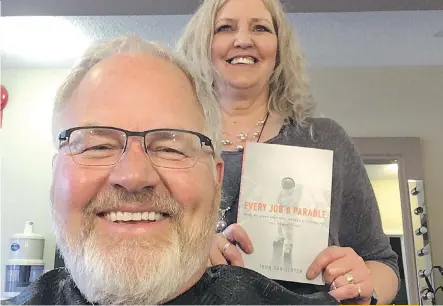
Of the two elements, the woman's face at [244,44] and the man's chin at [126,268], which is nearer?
the man's chin at [126,268]

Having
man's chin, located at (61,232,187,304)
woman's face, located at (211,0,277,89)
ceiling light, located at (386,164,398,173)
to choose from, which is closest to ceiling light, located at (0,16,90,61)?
woman's face, located at (211,0,277,89)

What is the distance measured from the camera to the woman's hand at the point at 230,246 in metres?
0.75

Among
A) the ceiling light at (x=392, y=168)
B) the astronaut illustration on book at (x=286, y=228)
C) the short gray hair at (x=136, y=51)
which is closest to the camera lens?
the short gray hair at (x=136, y=51)

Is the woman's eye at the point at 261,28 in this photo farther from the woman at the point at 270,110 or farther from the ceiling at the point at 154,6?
the ceiling at the point at 154,6

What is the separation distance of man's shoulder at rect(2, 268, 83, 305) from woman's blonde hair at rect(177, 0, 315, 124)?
462mm

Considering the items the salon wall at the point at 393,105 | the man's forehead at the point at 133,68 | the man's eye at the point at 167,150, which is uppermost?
the salon wall at the point at 393,105

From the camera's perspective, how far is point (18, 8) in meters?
1.40

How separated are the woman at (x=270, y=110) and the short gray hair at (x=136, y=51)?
14cm

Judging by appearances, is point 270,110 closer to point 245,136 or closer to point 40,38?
point 245,136

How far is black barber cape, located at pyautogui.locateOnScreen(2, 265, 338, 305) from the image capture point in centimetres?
65

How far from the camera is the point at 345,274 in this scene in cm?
72

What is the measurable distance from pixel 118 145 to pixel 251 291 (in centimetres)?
28

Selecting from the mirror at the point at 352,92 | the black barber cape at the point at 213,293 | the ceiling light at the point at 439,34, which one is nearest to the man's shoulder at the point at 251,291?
the black barber cape at the point at 213,293

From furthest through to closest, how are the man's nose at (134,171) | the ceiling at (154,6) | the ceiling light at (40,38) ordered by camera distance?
the ceiling light at (40,38), the ceiling at (154,6), the man's nose at (134,171)
